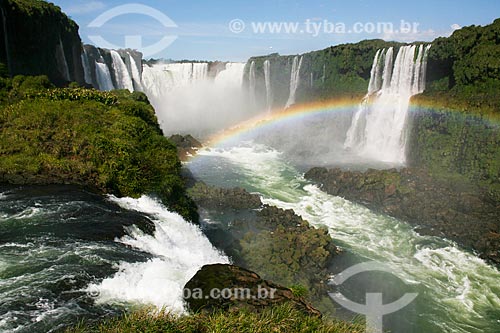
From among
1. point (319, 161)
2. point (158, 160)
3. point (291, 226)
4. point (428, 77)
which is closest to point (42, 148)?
point (158, 160)

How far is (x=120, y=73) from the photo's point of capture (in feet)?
144

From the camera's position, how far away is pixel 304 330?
6.71 meters

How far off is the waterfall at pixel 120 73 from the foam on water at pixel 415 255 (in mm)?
23501

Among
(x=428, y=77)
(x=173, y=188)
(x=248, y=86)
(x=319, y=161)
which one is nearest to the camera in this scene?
(x=173, y=188)

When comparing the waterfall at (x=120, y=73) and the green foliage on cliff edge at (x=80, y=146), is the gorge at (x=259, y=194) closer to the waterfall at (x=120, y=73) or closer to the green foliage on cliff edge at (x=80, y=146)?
the green foliage on cliff edge at (x=80, y=146)

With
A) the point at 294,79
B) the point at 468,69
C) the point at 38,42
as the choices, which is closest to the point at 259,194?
the point at 468,69

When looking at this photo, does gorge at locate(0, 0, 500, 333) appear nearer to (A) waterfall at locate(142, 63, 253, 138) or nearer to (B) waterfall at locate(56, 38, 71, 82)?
(B) waterfall at locate(56, 38, 71, 82)

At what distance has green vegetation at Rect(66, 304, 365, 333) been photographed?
6086 millimetres

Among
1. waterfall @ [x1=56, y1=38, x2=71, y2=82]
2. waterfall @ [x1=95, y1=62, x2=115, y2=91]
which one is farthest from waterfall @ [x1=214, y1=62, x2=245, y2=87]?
waterfall @ [x1=56, y1=38, x2=71, y2=82]

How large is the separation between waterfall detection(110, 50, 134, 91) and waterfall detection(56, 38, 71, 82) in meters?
9.90

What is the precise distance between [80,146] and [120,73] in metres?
32.4

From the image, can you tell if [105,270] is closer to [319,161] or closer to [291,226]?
[291,226]

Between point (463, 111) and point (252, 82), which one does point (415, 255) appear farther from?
point (252, 82)

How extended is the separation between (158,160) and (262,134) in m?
32.5
